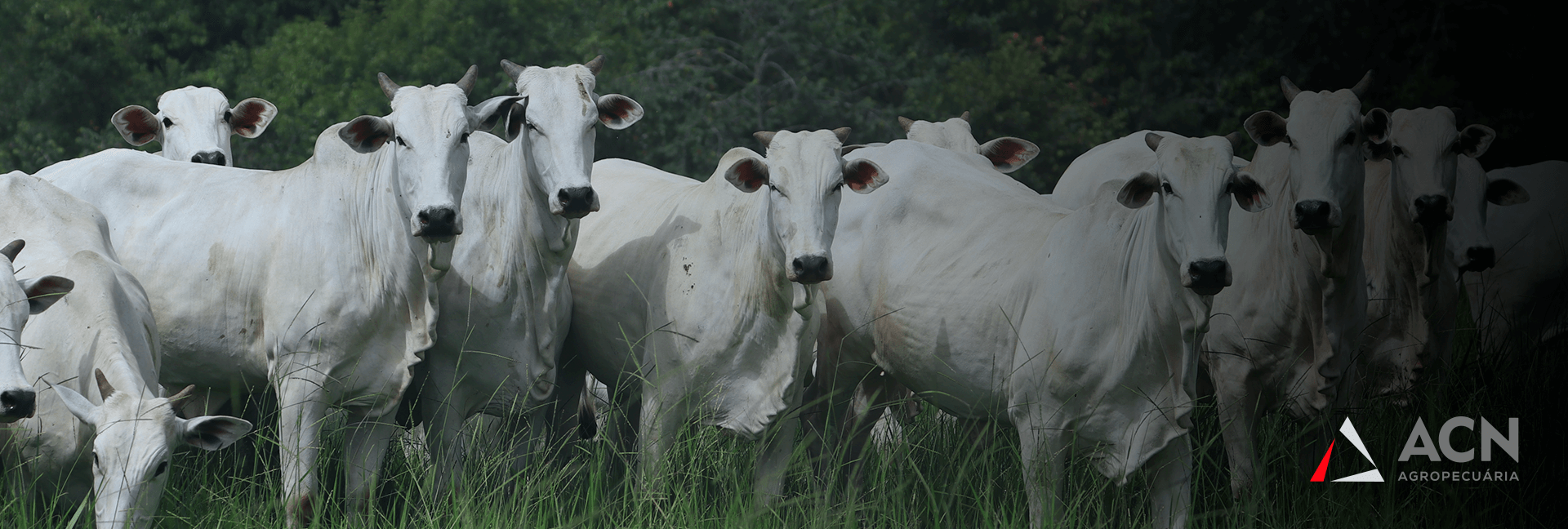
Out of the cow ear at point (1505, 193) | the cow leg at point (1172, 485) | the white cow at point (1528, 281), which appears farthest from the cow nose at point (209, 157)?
the white cow at point (1528, 281)

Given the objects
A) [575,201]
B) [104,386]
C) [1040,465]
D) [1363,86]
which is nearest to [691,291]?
[575,201]

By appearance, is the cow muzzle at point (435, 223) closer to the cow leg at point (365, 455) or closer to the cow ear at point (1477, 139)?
the cow leg at point (365, 455)

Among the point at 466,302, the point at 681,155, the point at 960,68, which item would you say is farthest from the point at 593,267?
the point at 960,68

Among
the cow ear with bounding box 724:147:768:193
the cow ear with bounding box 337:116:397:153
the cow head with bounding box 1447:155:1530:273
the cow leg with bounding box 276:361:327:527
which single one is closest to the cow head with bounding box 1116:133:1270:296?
the cow ear with bounding box 724:147:768:193

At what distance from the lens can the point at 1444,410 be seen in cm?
618

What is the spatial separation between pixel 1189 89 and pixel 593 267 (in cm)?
1695

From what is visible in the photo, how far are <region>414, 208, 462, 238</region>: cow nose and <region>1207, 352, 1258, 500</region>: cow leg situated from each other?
3.01m

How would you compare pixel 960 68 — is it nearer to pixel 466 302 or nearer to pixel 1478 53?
pixel 1478 53

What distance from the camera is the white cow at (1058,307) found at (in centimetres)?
468

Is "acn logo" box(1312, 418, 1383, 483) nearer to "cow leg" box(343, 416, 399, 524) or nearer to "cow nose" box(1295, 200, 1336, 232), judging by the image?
"cow nose" box(1295, 200, 1336, 232)

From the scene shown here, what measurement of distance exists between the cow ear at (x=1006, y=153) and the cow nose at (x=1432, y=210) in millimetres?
2101

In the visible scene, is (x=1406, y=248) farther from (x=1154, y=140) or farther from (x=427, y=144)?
(x=427, y=144)

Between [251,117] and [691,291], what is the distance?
3.91 m

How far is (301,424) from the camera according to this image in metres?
4.94
